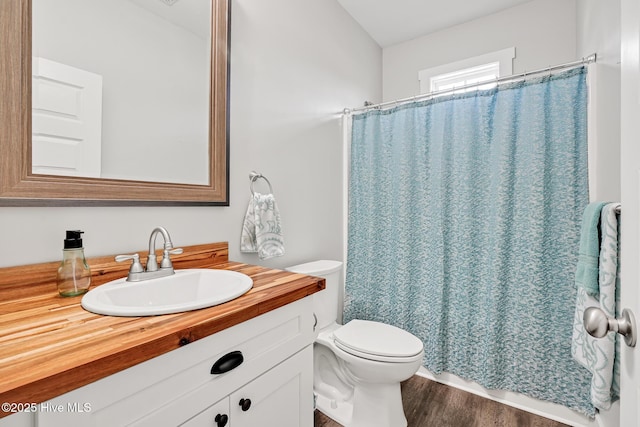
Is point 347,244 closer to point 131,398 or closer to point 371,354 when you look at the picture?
point 371,354

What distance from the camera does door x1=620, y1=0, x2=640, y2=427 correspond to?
0.50 metres

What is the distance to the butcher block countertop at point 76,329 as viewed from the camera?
0.48 meters

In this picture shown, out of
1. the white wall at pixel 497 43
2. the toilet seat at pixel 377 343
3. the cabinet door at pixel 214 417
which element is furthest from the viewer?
the white wall at pixel 497 43

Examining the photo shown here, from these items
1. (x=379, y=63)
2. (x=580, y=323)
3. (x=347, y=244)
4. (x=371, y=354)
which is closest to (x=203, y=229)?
(x=371, y=354)

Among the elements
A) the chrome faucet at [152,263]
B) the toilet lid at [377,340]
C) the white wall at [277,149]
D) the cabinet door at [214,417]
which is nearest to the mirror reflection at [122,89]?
the white wall at [277,149]

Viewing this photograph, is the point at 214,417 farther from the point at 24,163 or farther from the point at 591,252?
the point at 591,252

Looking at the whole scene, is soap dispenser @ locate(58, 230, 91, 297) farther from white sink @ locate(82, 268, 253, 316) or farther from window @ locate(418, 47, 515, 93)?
window @ locate(418, 47, 515, 93)

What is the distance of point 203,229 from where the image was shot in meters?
1.31

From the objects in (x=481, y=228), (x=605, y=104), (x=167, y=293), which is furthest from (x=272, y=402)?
(x=605, y=104)

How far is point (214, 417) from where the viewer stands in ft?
2.41

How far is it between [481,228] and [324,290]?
3.27 feet

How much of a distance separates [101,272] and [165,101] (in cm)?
69

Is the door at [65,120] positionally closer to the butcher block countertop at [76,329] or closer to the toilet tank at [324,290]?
the butcher block countertop at [76,329]

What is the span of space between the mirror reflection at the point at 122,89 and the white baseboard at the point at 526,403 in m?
1.88
